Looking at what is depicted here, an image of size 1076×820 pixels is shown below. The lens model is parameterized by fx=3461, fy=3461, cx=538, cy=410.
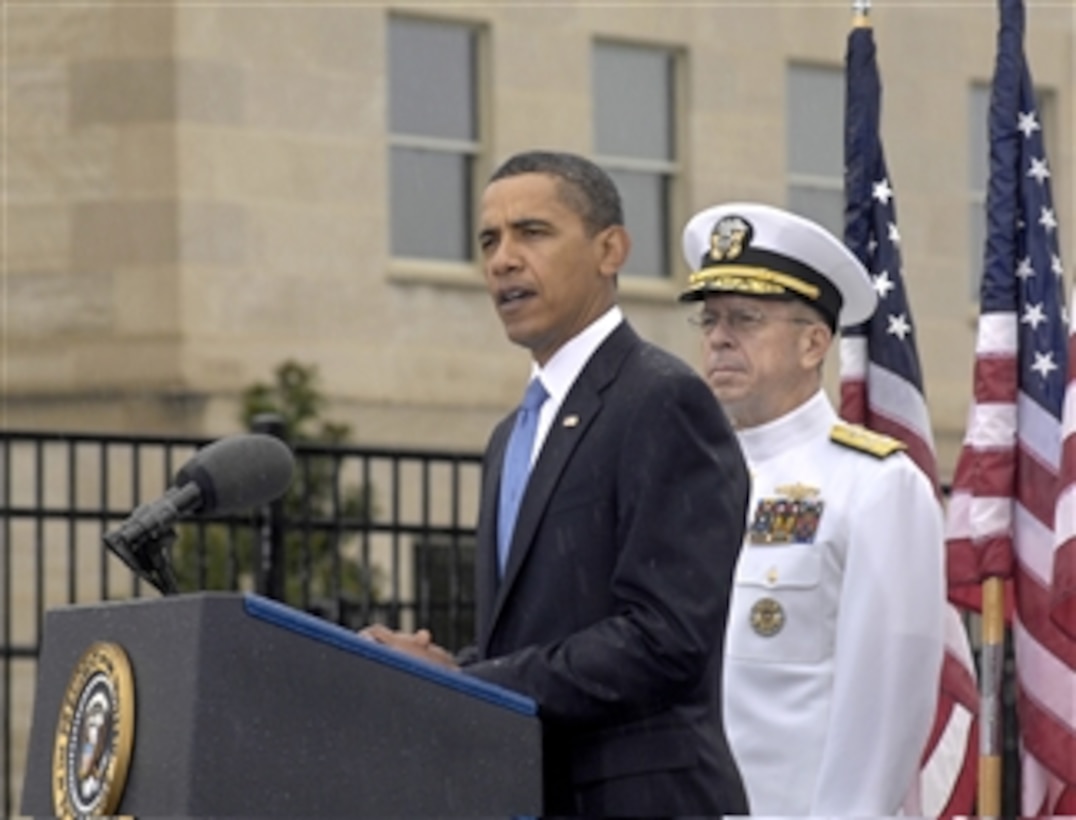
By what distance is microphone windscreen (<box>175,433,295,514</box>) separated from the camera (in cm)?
489

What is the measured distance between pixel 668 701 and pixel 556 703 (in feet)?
0.62

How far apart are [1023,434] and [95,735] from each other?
168 inches

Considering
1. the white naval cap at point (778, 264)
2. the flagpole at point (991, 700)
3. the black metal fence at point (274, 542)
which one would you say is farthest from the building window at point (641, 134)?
the white naval cap at point (778, 264)

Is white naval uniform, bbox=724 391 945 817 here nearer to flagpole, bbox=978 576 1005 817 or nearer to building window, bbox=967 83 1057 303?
flagpole, bbox=978 576 1005 817

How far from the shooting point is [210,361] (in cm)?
2072

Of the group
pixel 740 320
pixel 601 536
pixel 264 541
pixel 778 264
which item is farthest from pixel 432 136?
pixel 601 536

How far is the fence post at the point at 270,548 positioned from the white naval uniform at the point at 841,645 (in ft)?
14.2

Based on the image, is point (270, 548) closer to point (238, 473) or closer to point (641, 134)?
point (238, 473)

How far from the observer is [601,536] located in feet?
17.1

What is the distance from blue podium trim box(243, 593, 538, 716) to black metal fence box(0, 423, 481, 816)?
195 centimetres

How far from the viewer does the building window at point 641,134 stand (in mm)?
22891

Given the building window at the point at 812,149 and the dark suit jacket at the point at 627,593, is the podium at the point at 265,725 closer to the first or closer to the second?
the dark suit jacket at the point at 627,593

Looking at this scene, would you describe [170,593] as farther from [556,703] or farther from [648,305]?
[648,305]

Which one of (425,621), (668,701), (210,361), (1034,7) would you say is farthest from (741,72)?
(668,701)
